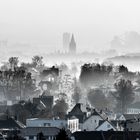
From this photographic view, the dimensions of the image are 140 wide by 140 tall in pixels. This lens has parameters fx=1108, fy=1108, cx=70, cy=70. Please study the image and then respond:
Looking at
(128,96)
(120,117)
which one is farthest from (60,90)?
(120,117)

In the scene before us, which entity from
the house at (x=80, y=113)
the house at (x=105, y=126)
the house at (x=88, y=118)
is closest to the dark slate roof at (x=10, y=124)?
the house at (x=105, y=126)

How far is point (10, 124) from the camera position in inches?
3241

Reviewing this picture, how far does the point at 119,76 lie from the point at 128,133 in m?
108

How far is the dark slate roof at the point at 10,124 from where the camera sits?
8154cm

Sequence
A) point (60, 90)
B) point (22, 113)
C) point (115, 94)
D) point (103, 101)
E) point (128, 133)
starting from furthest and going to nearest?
point (60, 90), point (115, 94), point (103, 101), point (22, 113), point (128, 133)

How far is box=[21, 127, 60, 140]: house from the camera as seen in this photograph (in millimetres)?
73125

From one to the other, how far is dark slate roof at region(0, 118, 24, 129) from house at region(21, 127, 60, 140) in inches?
243

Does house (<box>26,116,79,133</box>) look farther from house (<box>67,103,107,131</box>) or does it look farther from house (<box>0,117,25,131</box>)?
house (<box>67,103,107,131</box>)

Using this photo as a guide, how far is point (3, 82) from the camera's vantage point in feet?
462

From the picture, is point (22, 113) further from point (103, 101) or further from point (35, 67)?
point (35, 67)

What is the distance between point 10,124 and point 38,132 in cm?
893

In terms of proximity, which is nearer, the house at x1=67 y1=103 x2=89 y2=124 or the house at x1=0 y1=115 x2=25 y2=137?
the house at x1=0 y1=115 x2=25 y2=137

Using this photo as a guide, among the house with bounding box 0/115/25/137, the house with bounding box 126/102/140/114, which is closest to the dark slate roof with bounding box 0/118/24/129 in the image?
the house with bounding box 0/115/25/137

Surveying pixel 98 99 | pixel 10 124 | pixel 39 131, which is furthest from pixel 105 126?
pixel 98 99
